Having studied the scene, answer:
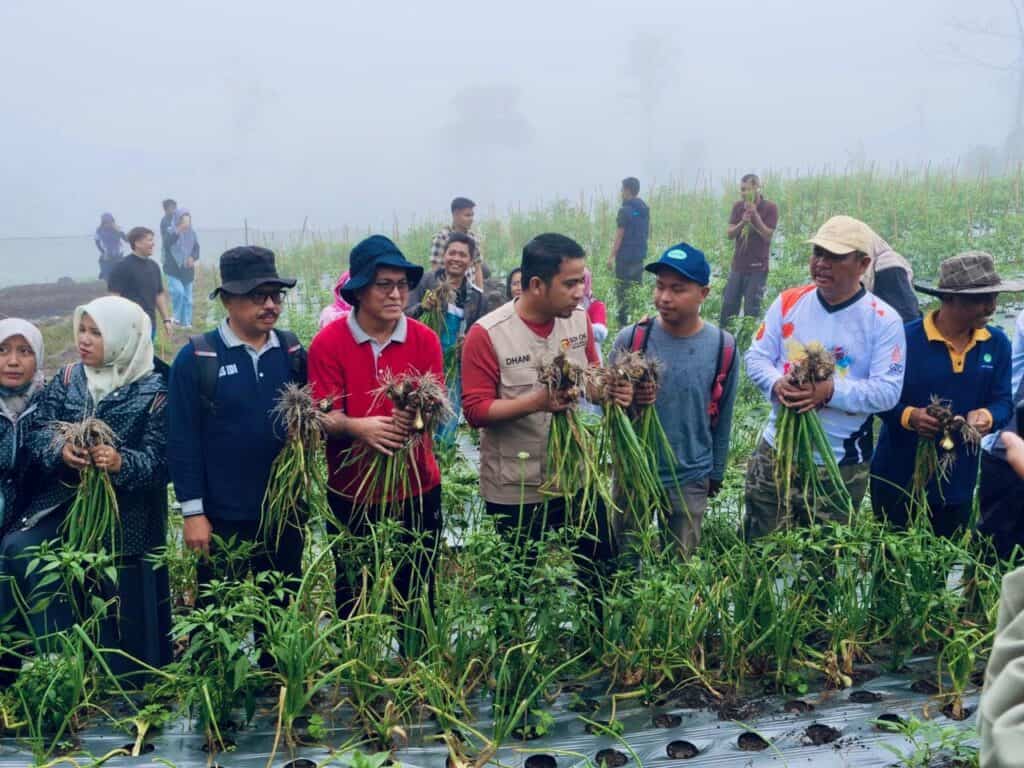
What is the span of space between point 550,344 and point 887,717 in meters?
1.52

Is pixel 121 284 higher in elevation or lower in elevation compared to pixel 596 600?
higher

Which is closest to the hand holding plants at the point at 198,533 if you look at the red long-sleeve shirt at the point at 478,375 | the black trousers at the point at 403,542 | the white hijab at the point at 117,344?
the black trousers at the point at 403,542

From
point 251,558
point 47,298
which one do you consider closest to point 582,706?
point 251,558

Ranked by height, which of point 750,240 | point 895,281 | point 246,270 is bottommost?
point 895,281

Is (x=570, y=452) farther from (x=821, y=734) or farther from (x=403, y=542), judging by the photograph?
(x=821, y=734)

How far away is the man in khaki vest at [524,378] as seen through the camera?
3.15 metres

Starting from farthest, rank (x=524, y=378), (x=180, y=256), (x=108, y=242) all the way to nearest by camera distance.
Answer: (x=108, y=242) → (x=180, y=256) → (x=524, y=378)

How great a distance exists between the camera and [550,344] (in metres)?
3.27

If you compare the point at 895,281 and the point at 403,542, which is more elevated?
the point at 895,281

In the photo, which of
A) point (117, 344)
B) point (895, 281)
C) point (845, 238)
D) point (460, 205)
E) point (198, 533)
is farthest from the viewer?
point (460, 205)

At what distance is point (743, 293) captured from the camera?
9.38 metres

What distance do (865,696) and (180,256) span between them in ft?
36.2

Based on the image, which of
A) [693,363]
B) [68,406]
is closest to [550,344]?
[693,363]

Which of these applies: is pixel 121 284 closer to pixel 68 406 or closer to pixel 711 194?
pixel 68 406
